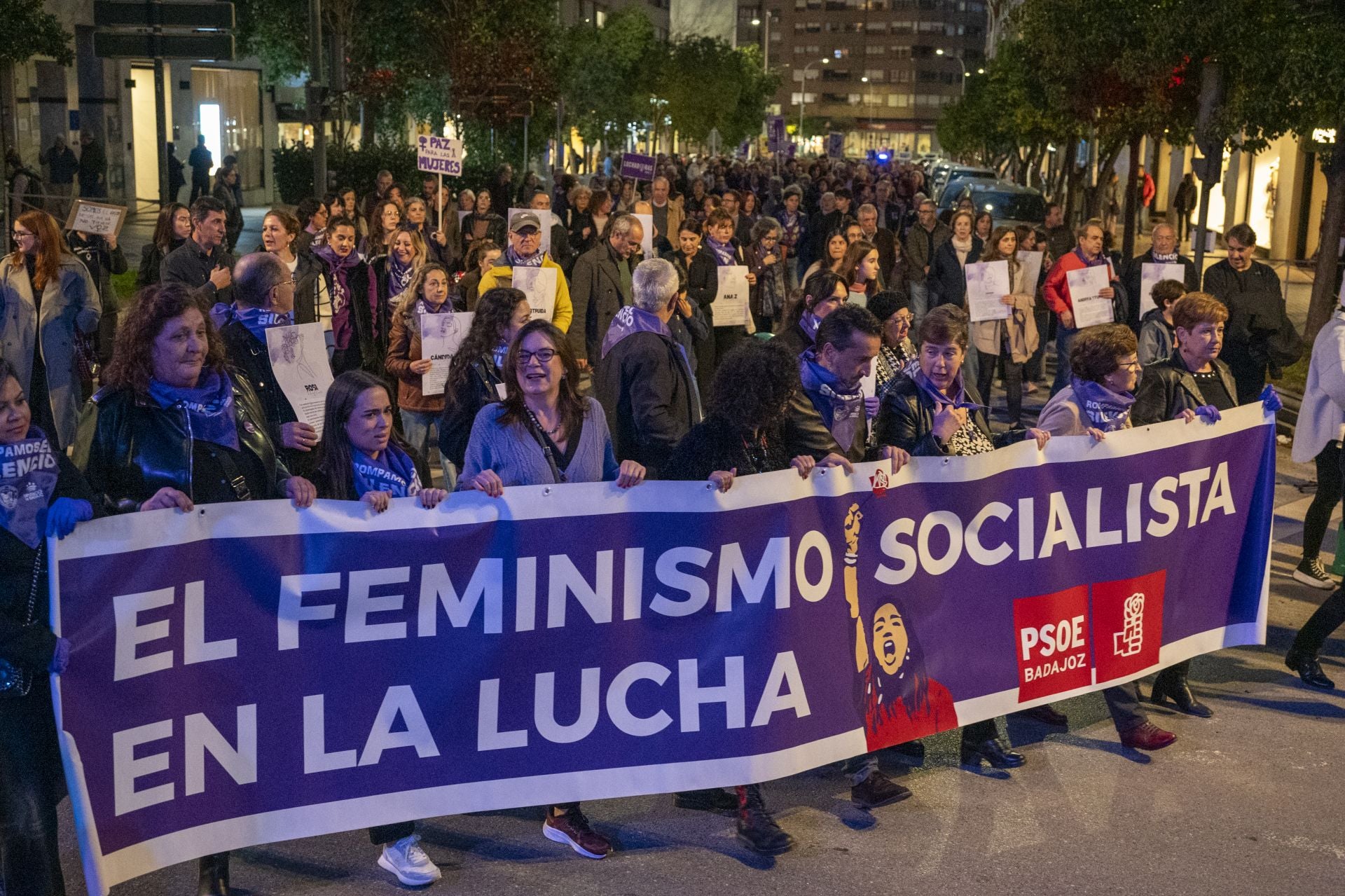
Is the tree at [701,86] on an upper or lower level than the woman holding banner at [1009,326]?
upper

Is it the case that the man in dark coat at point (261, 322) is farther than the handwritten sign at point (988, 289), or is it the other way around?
the handwritten sign at point (988, 289)

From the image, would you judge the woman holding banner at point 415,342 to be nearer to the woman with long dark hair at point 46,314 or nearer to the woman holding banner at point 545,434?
the woman with long dark hair at point 46,314

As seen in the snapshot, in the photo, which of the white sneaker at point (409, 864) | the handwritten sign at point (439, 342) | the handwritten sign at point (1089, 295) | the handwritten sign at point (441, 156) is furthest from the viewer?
the handwritten sign at point (441, 156)

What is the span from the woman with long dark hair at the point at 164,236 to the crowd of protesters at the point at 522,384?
0.02 meters

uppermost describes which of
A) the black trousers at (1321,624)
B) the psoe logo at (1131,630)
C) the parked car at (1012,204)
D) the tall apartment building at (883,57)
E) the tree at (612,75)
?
the tall apartment building at (883,57)

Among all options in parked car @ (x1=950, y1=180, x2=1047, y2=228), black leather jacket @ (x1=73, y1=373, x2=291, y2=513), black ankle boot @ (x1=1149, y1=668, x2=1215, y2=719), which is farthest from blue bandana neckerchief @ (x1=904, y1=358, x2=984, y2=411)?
parked car @ (x1=950, y1=180, x2=1047, y2=228)

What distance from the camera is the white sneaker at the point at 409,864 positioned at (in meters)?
4.80

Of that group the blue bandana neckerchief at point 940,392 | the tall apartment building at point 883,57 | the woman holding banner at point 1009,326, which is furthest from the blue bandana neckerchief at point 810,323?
the tall apartment building at point 883,57

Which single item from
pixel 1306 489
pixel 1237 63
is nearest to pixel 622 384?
pixel 1306 489

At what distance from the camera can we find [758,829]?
5.15 m

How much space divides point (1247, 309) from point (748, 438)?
6.04 meters

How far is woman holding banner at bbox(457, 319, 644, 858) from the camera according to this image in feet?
16.9

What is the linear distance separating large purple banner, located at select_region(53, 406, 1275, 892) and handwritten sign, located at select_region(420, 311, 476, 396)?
10.8 ft

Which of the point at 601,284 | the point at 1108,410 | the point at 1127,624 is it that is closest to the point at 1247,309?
the point at 601,284
